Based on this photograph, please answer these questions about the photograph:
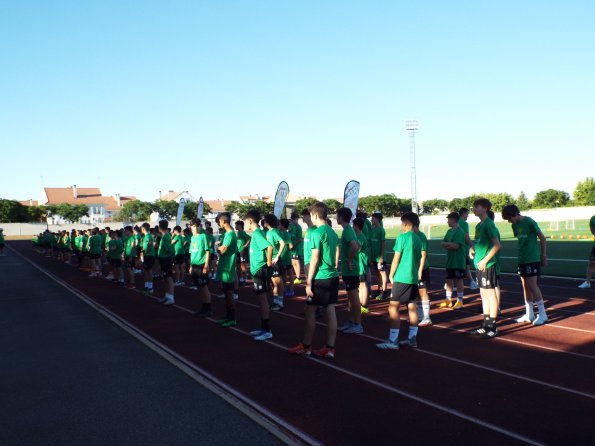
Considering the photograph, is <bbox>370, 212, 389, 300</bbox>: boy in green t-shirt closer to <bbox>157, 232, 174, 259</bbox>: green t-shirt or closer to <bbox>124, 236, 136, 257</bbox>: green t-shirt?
<bbox>157, 232, 174, 259</bbox>: green t-shirt

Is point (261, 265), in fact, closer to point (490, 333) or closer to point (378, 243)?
point (490, 333)

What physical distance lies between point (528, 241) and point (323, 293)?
3.81 metres

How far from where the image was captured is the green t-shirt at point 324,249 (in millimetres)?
6203

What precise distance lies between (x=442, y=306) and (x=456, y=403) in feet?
18.4

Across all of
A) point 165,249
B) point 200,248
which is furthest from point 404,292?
point 165,249

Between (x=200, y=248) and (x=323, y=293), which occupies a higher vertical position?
(x=200, y=248)

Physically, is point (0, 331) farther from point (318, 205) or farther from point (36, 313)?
point (318, 205)

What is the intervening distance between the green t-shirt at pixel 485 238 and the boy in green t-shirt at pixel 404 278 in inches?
46.7

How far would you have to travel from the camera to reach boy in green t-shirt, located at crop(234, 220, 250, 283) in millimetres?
13023

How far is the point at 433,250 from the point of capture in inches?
1008

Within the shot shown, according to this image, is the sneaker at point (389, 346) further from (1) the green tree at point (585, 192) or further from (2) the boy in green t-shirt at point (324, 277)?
(1) the green tree at point (585, 192)

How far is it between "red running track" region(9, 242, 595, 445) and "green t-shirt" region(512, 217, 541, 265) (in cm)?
107

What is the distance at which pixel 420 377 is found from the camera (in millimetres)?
5488

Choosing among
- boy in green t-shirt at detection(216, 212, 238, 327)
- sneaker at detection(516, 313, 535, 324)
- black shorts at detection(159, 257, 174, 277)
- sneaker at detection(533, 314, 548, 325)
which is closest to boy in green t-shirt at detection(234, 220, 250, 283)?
black shorts at detection(159, 257, 174, 277)
